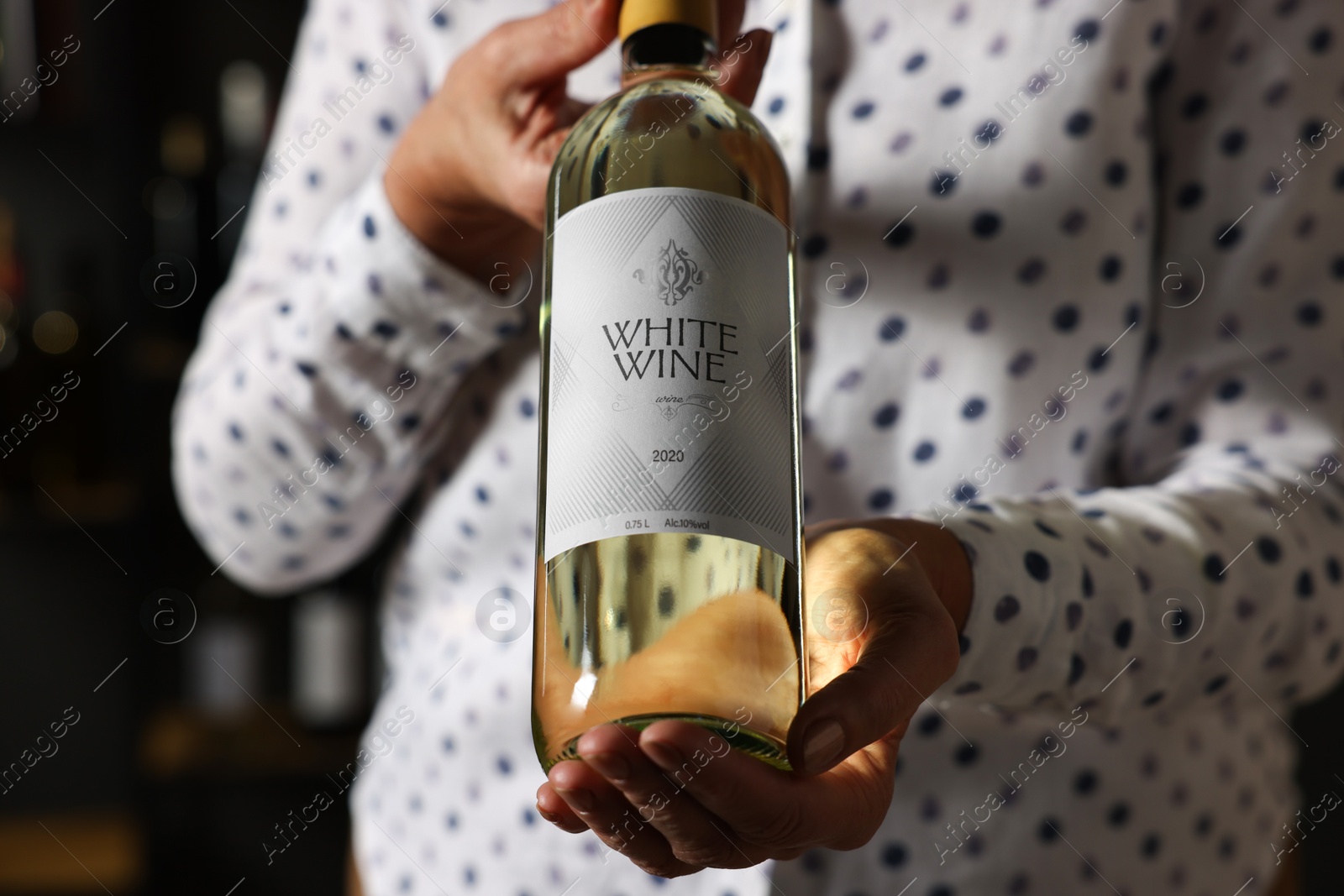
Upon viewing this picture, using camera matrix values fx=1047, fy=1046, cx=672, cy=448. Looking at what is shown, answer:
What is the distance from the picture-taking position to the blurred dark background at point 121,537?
1.26 meters

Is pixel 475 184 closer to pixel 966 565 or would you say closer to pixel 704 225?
pixel 704 225

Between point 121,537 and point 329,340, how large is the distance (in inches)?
35.3

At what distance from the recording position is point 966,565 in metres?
0.43

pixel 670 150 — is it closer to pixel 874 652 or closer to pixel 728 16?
pixel 728 16

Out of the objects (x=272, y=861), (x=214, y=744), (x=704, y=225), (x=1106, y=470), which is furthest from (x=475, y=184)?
(x=272, y=861)

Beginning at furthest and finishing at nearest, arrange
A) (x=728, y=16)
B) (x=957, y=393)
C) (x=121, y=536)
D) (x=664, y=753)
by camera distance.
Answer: (x=121, y=536) → (x=957, y=393) → (x=728, y=16) → (x=664, y=753)

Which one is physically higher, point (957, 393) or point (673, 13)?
point (673, 13)

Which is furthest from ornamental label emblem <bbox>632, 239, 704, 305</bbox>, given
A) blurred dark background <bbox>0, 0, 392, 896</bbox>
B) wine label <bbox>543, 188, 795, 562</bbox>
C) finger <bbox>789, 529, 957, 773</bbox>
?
blurred dark background <bbox>0, 0, 392, 896</bbox>

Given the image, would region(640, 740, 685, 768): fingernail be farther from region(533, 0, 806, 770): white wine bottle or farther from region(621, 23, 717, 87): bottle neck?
region(621, 23, 717, 87): bottle neck

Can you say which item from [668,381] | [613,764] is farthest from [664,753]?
[668,381]

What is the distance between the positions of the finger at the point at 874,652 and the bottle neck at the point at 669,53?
0.19 m

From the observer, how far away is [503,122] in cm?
47

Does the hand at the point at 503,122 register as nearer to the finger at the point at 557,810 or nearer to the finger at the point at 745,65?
the finger at the point at 745,65

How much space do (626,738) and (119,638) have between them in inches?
48.1
